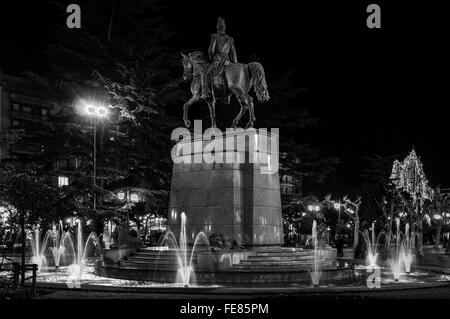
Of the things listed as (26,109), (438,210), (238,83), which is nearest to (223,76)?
(238,83)

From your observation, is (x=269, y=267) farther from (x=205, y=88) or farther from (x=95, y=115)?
(x=95, y=115)

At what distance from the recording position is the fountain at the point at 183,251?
17484 mm

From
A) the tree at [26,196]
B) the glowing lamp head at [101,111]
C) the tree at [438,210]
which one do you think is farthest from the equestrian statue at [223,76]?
the tree at [438,210]

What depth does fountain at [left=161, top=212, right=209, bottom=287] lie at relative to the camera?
688 inches

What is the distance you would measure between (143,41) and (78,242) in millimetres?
12419

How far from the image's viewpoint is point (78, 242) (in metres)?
33.7

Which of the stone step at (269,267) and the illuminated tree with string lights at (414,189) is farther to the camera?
the illuminated tree with string lights at (414,189)

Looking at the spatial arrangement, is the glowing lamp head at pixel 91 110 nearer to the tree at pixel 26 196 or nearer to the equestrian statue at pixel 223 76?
the tree at pixel 26 196

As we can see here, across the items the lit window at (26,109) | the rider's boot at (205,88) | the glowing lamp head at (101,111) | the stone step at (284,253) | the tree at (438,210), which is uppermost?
the lit window at (26,109)

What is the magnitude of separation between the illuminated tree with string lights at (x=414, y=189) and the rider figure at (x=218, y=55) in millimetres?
23913

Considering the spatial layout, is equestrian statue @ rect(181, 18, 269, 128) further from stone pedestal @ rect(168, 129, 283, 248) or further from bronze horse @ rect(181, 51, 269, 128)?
stone pedestal @ rect(168, 129, 283, 248)

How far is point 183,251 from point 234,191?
8.75 ft

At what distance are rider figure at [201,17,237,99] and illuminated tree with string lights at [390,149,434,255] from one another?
78.5 feet
